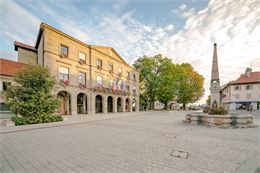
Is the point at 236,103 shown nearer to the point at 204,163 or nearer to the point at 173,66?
the point at 173,66

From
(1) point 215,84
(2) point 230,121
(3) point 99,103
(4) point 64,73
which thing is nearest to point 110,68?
(3) point 99,103

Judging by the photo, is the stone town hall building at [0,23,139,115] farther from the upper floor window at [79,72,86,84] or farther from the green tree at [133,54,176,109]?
the green tree at [133,54,176,109]

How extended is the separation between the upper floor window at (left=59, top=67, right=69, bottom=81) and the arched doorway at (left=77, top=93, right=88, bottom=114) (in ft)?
16.9

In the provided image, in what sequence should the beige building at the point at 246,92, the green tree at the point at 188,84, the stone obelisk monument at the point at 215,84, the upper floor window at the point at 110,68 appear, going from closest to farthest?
the stone obelisk monument at the point at 215,84
the upper floor window at the point at 110,68
the beige building at the point at 246,92
the green tree at the point at 188,84

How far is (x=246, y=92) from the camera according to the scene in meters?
39.7

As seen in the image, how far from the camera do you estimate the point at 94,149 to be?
5.29m

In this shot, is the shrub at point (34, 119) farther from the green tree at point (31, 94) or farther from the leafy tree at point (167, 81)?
the leafy tree at point (167, 81)

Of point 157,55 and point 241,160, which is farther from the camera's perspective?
point 157,55

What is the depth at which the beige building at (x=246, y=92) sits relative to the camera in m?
38.5

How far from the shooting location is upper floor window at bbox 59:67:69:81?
2034 centimetres

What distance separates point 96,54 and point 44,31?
9.38 m

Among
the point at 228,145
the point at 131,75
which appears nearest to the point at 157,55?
the point at 131,75

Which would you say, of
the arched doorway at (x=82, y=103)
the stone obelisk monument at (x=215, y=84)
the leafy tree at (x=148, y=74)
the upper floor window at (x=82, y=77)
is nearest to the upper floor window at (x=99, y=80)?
the upper floor window at (x=82, y=77)

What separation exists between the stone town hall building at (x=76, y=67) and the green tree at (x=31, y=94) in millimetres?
3674
